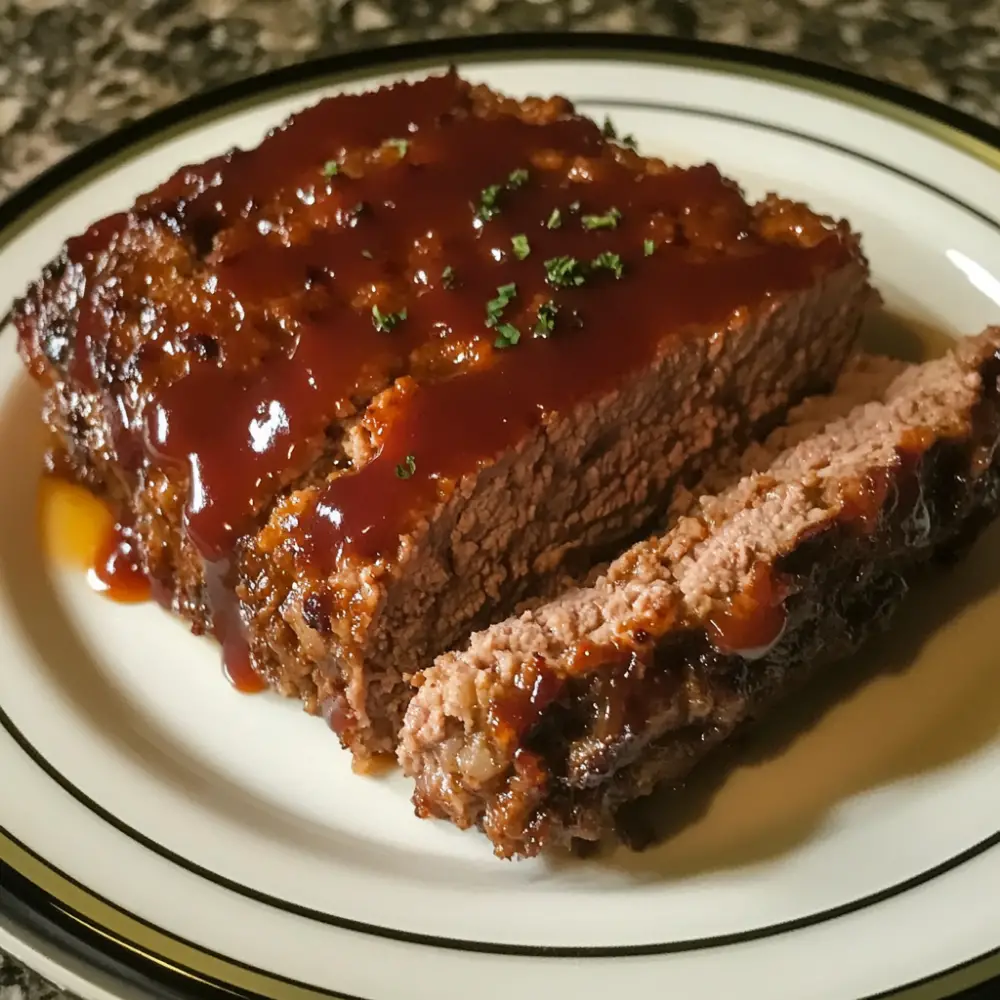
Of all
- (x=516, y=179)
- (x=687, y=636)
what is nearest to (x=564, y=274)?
(x=516, y=179)

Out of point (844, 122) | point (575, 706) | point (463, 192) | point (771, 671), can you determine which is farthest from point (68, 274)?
point (844, 122)

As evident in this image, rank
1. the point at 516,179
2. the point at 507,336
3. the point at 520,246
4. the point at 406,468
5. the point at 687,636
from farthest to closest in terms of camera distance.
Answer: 1. the point at 516,179
2. the point at 520,246
3. the point at 507,336
4. the point at 406,468
5. the point at 687,636

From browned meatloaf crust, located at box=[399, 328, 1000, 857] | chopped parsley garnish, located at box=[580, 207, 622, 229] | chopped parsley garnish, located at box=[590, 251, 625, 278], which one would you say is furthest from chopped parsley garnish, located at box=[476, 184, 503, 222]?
browned meatloaf crust, located at box=[399, 328, 1000, 857]

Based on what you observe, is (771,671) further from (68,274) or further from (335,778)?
(68,274)

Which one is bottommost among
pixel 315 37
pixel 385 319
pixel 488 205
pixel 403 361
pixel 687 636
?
pixel 687 636

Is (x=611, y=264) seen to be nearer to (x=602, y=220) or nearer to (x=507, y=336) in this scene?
(x=602, y=220)
